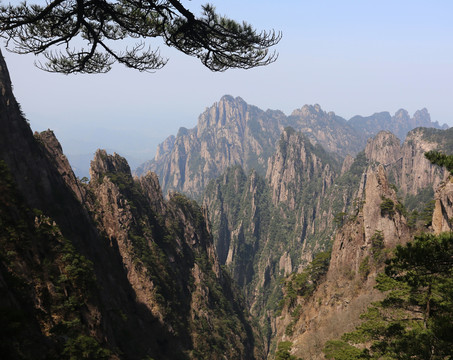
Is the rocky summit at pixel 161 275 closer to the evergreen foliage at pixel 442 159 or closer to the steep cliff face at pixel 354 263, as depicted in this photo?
the evergreen foliage at pixel 442 159

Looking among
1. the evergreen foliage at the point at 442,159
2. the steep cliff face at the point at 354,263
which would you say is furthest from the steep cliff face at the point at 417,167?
the evergreen foliage at the point at 442,159

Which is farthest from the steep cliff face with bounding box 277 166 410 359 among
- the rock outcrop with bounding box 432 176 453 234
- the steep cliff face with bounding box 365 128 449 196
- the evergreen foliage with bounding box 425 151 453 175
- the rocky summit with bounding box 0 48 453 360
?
the steep cliff face with bounding box 365 128 449 196

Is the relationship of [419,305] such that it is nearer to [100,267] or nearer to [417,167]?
[100,267]

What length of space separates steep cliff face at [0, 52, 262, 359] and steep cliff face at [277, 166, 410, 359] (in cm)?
1807

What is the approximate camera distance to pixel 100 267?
1666 inches

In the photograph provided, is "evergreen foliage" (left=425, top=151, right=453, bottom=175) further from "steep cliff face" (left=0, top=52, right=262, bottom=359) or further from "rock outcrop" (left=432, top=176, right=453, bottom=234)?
Answer: "rock outcrop" (left=432, top=176, right=453, bottom=234)

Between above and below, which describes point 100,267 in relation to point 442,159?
below

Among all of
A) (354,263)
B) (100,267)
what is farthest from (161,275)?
(354,263)

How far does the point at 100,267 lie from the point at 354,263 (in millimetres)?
36932

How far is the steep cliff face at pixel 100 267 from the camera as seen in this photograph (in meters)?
23.3

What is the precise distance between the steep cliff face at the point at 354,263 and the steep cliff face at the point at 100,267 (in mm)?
18067

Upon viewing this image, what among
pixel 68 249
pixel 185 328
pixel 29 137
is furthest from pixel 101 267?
pixel 185 328

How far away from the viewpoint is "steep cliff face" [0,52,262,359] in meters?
23.3

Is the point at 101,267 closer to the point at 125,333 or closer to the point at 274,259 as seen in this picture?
the point at 125,333
